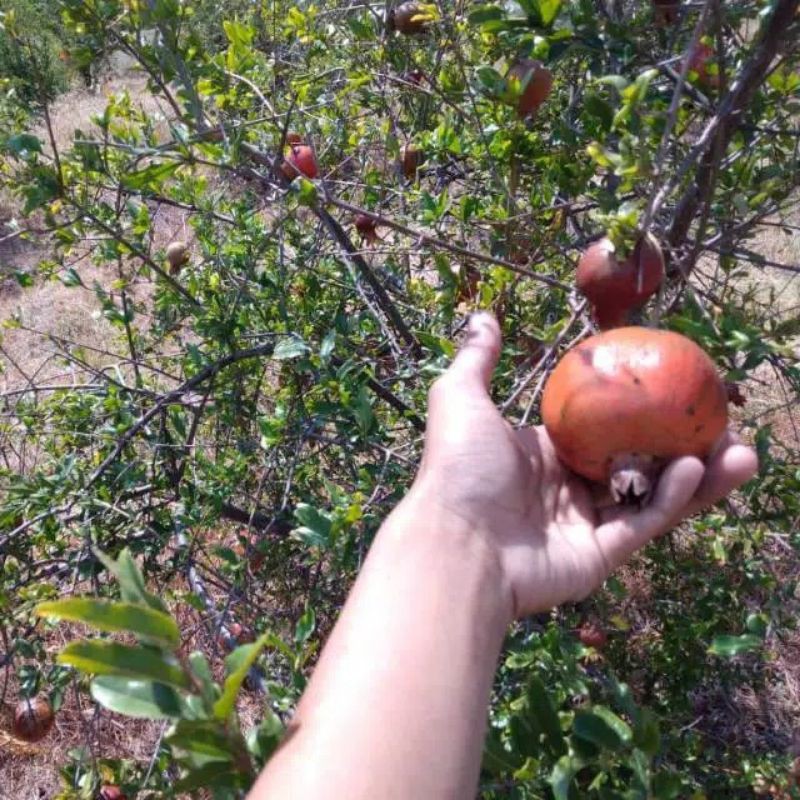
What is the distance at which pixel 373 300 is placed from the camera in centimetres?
190

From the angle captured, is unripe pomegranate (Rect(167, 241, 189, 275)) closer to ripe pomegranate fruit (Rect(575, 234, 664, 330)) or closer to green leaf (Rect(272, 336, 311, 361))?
green leaf (Rect(272, 336, 311, 361))

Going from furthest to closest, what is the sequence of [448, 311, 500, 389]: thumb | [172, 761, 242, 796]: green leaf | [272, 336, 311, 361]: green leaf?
[272, 336, 311, 361]: green leaf, [448, 311, 500, 389]: thumb, [172, 761, 242, 796]: green leaf

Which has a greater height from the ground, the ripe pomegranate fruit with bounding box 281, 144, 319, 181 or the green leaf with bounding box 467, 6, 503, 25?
the green leaf with bounding box 467, 6, 503, 25

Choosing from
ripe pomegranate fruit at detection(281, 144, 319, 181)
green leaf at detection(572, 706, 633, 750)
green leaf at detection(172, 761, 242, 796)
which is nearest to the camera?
green leaf at detection(172, 761, 242, 796)

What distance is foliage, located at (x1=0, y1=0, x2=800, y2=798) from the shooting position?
42.9 inches

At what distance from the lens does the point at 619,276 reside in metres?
1.04

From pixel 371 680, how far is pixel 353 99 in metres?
1.82

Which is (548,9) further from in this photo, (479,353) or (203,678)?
(203,678)

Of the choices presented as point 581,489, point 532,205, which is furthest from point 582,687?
point 532,205

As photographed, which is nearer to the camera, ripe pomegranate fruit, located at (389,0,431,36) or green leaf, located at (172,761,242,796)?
green leaf, located at (172,761,242,796)

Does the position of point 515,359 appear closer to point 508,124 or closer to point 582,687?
point 508,124

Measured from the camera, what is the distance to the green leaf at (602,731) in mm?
990

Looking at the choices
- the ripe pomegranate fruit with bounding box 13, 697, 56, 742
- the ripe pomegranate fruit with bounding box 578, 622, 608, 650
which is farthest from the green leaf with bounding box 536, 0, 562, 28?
the ripe pomegranate fruit with bounding box 13, 697, 56, 742

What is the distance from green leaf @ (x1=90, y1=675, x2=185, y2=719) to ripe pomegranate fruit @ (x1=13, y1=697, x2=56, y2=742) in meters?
1.32
